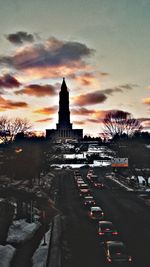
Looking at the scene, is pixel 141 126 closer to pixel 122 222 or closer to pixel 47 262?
pixel 122 222

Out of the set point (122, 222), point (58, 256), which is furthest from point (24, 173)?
point (58, 256)

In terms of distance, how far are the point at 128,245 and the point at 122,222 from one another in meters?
8.27

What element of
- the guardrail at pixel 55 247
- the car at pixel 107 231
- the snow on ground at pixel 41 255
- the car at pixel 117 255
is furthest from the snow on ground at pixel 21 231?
the car at pixel 117 255

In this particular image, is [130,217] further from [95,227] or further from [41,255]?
[41,255]

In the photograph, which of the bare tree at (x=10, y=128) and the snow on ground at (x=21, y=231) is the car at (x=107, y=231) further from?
the bare tree at (x=10, y=128)

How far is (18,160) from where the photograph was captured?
4731 cm

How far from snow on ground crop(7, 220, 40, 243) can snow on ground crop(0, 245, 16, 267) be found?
223cm

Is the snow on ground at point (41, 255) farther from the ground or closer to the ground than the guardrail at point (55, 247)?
closer to the ground

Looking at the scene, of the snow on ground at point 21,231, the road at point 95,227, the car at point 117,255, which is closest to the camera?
the car at point 117,255

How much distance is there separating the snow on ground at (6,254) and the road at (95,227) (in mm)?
4078

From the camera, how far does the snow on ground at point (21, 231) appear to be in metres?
29.2

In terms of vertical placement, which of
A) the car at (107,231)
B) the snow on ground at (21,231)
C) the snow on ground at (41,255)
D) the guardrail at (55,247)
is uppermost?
the car at (107,231)

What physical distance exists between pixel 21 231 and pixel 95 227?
7.19 metres

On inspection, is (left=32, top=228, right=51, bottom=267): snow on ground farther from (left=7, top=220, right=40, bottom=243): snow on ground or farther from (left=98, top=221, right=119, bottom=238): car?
(left=98, top=221, right=119, bottom=238): car
